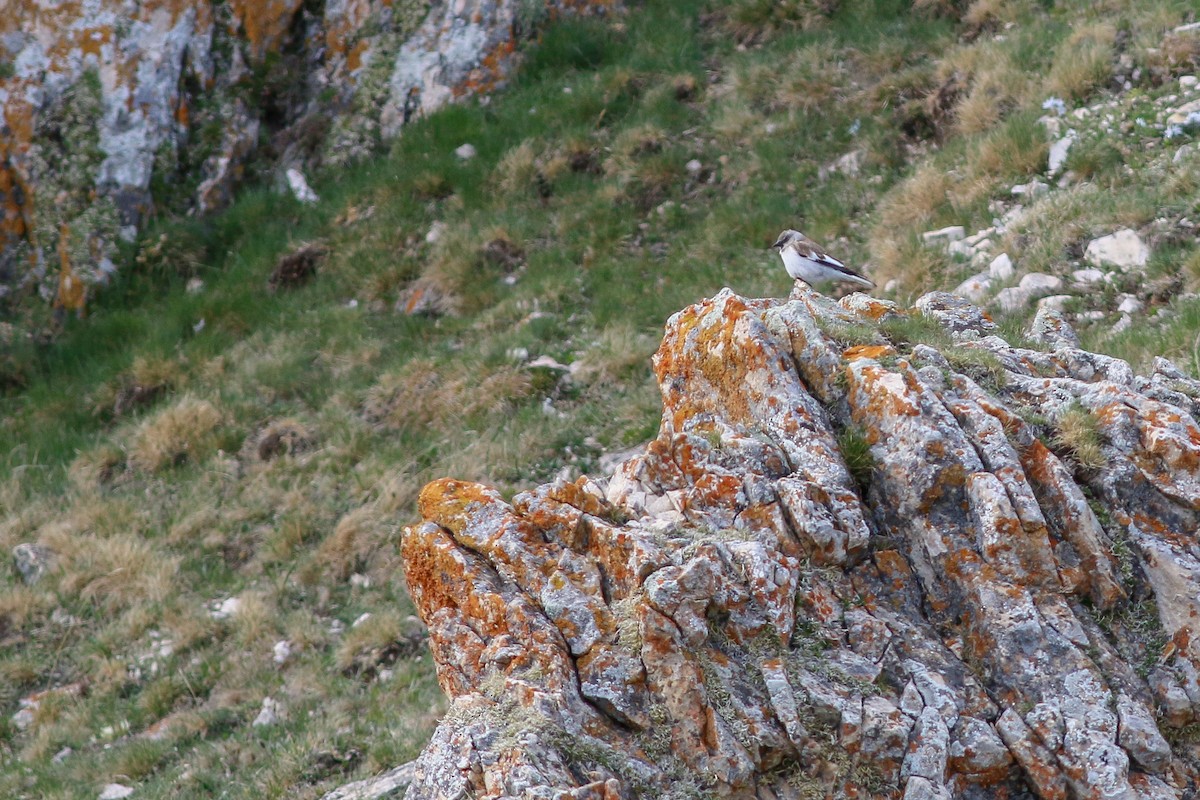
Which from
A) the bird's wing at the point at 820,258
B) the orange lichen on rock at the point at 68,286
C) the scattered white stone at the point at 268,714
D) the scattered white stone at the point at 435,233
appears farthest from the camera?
the orange lichen on rock at the point at 68,286

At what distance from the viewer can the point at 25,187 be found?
50.3ft

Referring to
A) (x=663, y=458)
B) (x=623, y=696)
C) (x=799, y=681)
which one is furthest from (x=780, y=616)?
(x=663, y=458)

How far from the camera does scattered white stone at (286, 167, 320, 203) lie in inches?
619

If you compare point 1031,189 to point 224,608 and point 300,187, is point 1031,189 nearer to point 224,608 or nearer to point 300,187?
point 224,608

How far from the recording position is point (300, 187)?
15.9m

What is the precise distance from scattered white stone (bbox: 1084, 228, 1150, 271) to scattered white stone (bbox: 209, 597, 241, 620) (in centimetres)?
881

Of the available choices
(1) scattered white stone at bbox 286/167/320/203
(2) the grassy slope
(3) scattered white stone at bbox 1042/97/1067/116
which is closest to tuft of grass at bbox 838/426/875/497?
(2) the grassy slope

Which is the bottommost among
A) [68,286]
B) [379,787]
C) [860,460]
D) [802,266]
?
[379,787]

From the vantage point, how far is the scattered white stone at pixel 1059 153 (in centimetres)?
1181

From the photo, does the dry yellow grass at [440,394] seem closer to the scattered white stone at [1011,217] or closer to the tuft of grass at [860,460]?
the scattered white stone at [1011,217]

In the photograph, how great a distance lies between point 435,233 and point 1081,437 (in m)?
10.0

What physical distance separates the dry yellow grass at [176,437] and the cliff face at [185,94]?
128 inches

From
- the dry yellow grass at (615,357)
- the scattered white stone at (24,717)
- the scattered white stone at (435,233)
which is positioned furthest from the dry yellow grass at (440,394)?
the scattered white stone at (24,717)

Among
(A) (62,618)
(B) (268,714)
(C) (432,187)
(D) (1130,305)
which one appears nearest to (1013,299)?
(D) (1130,305)
